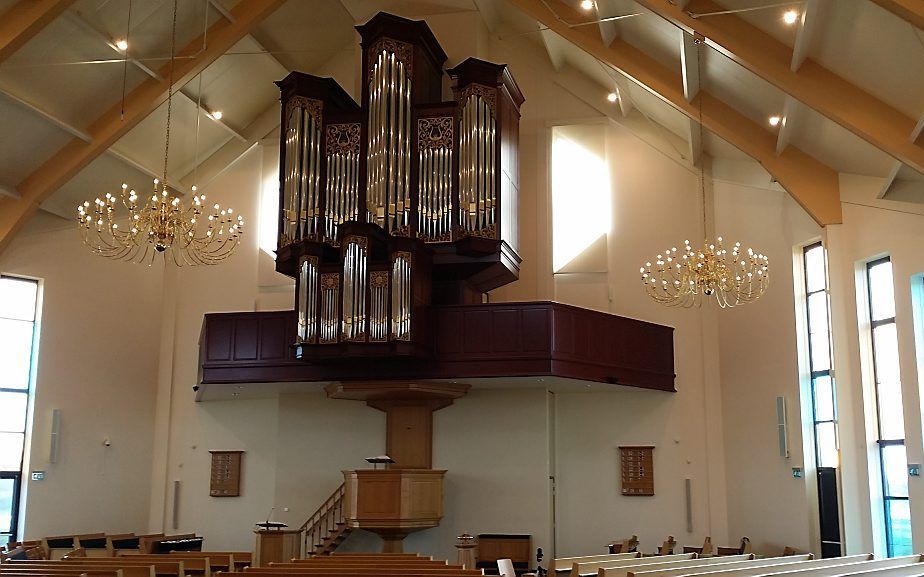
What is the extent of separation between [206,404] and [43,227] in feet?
13.8

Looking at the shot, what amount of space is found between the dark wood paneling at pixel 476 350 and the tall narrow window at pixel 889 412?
3897 mm

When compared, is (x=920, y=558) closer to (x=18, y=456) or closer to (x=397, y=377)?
(x=397, y=377)

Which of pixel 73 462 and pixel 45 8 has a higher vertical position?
pixel 45 8

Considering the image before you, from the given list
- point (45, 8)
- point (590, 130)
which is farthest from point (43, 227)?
point (590, 130)

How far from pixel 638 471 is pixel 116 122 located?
10.1 m

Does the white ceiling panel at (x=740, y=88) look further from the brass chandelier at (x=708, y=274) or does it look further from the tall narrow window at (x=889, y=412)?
the tall narrow window at (x=889, y=412)

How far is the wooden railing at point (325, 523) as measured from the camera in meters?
15.8

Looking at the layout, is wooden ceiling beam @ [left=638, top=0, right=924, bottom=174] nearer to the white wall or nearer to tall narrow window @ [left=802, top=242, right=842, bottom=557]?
tall narrow window @ [left=802, top=242, right=842, bottom=557]

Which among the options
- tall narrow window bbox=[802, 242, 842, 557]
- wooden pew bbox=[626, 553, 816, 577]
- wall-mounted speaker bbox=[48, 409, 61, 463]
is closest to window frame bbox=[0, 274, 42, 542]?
wall-mounted speaker bbox=[48, 409, 61, 463]

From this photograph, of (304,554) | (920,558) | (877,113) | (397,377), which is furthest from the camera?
(304,554)

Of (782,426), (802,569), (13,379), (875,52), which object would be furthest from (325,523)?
(875,52)

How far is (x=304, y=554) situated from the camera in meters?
15.8

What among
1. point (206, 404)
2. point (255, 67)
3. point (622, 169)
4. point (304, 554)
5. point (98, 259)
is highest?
point (255, 67)

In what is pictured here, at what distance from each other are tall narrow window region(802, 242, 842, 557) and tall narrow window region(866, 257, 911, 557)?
1253mm
